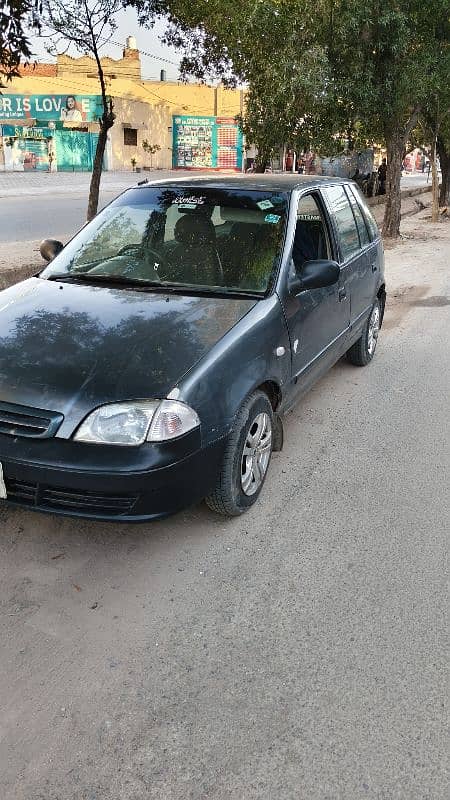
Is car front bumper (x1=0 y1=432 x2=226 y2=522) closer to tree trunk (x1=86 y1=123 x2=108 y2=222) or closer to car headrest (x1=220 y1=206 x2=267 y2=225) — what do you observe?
car headrest (x1=220 y1=206 x2=267 y2=225)

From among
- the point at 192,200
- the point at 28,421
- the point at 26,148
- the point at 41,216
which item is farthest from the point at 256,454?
the point at 26,148

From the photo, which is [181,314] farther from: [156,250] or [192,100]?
[192,100]

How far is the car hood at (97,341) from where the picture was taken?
2.86 m

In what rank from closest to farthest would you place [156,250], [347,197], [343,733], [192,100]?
[343,733] → [156,250] → [347,197] → [192,100]

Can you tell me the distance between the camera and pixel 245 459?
347cm

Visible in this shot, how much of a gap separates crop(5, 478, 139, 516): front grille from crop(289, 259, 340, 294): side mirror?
1.70m

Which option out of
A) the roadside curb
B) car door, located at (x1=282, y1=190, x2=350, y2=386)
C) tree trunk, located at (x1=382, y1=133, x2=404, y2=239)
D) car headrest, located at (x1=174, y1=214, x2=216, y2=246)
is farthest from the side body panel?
the roadside curb

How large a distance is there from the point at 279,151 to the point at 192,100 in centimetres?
4423

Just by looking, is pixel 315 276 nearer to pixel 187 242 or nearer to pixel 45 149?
pixel 187 242

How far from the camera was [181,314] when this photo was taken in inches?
135

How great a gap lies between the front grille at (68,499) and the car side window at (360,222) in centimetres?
352

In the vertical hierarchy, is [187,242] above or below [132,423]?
above

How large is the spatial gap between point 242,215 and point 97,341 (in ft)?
4.85

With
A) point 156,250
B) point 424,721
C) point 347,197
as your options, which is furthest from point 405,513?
point 347,197
